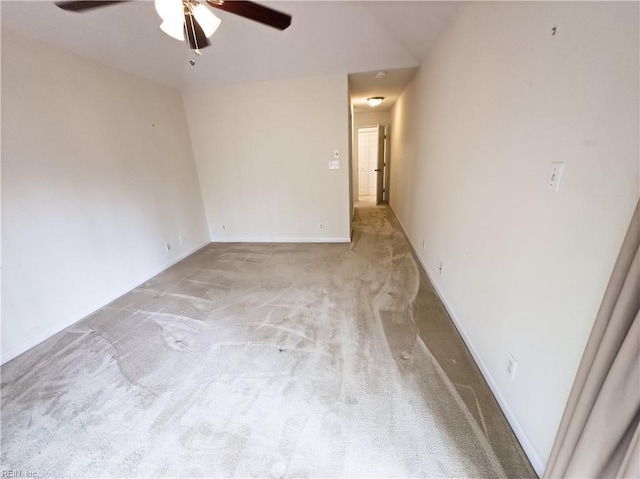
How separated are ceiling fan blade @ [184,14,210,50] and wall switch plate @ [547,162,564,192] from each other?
2210mm

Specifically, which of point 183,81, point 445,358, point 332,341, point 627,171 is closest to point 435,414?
point 445,358

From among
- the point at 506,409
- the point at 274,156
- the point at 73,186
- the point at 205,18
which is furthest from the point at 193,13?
the point at 506,409

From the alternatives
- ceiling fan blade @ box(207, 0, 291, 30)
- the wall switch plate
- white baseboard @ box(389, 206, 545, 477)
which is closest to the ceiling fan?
ceiling fan blade @ box(207, 0, 291, 30)

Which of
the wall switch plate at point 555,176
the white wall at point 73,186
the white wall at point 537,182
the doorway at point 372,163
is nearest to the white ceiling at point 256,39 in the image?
the white wall at point 73,186

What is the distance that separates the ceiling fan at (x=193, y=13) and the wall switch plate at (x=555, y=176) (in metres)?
1.85

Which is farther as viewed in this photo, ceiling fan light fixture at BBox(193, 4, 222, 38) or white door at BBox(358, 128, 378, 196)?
white door at BBox(358, 128, 378, 196)

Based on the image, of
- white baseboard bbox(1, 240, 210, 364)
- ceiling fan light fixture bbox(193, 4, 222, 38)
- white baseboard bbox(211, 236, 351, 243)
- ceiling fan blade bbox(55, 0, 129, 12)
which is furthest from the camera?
white baseboard bbox(211, 236, 351, 243)

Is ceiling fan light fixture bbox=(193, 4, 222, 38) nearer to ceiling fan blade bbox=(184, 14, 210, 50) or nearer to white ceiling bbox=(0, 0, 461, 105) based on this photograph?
ceiling fan blade bbox=(184, 14, 210, 50)

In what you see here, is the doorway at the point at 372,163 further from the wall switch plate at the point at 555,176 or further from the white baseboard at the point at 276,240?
the wall switch plate at the point at 555,176

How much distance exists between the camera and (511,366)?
4.29ft

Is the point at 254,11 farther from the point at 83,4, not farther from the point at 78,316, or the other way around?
the point at 78,316

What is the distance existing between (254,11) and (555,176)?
1.98 metres

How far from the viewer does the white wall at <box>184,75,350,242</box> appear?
365 cm

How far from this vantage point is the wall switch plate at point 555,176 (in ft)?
3.21
